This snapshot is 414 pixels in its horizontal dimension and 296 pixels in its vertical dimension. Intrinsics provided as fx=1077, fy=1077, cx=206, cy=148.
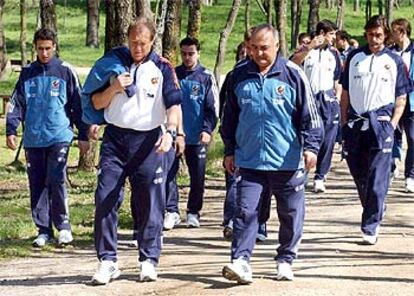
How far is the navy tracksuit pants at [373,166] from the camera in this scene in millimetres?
10852

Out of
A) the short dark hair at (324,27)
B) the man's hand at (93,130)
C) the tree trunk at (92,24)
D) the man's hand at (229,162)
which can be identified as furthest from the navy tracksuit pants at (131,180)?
the tree trunk at (92,24)

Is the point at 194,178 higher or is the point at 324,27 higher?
the point at 324,27

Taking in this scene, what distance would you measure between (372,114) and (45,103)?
10.9ft

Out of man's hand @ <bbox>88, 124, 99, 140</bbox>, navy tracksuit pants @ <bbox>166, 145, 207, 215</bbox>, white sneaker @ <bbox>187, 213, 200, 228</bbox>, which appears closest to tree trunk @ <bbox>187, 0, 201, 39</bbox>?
navy tracksuit pants @ <bbox>166, 145, 207, 215</bbox>

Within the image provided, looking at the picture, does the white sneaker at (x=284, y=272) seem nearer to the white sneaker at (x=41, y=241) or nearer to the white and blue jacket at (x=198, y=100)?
the white sneaker at (x=41, y=241)

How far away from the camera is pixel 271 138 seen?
8711 millimetres

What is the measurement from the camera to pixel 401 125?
16.1 metres

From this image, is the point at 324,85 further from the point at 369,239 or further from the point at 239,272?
the point at 239,272

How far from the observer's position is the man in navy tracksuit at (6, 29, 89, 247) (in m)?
10.9

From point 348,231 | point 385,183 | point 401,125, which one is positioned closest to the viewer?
point 385,183

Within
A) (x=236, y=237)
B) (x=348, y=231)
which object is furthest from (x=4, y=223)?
(x=236, y=237)

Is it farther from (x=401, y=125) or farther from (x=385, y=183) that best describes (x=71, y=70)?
(x=401, y=125)

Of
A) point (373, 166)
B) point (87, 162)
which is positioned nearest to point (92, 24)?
point (87, 162)

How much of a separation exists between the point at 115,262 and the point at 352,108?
345 centimetres
